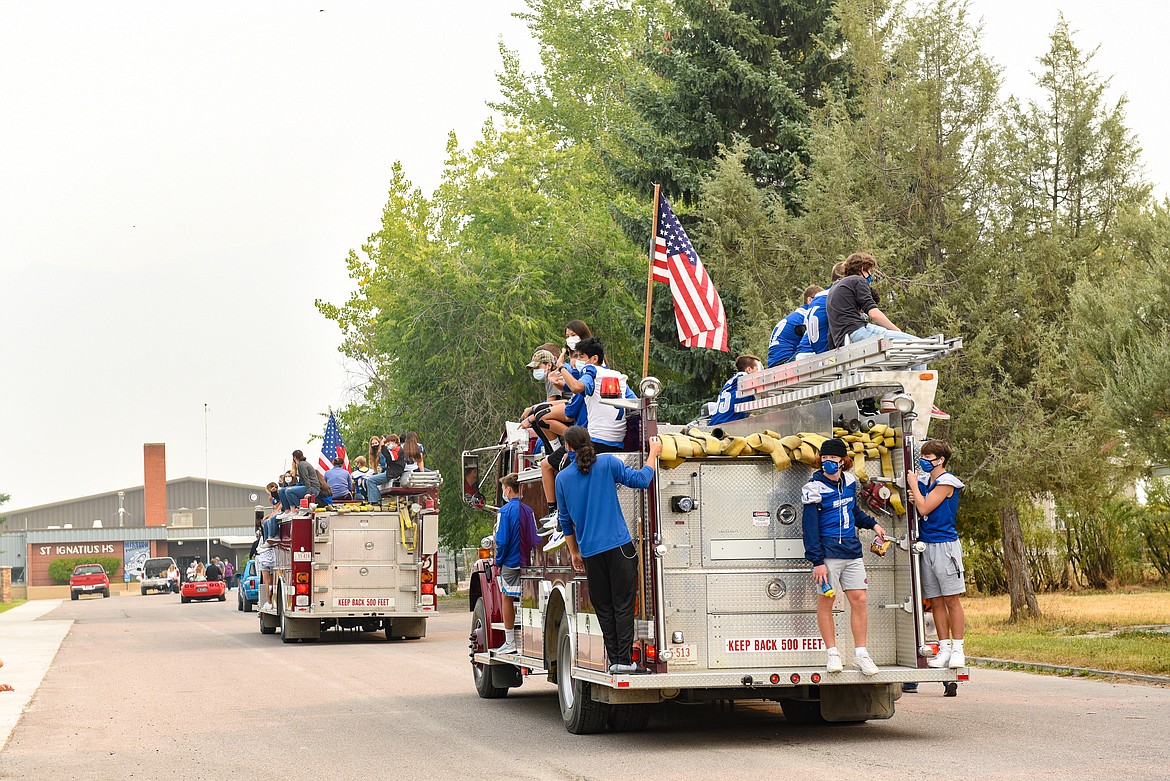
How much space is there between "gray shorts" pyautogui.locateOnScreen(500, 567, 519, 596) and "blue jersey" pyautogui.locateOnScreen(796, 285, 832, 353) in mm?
3655

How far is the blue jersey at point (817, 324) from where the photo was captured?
12031mm

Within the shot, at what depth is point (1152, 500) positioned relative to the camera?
3216cm

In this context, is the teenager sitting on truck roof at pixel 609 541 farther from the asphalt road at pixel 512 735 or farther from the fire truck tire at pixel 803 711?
the fire truck tire at pixel 803 711

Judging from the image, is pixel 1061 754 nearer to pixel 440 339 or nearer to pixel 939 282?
pixel 939 282

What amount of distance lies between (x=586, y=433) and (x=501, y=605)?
12.8ft

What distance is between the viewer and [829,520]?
10.4 m

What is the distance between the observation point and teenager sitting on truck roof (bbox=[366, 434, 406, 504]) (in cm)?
2447

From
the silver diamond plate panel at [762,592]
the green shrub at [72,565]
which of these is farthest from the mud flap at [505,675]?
the green shrub at [72,565]

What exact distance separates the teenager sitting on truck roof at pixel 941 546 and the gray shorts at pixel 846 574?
0.96 m

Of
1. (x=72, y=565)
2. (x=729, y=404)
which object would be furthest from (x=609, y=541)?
(x=72, y=565)

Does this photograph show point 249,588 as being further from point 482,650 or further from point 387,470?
point 482,650

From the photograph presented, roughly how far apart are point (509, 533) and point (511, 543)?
0.10 meters

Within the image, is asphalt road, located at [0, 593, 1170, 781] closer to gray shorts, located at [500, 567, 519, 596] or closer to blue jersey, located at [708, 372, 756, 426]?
gray shorts, located at [500, 567, 519, 596]

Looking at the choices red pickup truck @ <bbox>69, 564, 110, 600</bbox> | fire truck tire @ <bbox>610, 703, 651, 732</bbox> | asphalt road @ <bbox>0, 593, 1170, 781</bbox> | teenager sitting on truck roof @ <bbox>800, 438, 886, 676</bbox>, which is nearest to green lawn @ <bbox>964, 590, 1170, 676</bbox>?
asphalt road @ <bbox>0, 593, 1170, 781</bbox>
